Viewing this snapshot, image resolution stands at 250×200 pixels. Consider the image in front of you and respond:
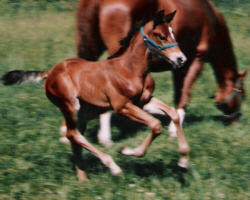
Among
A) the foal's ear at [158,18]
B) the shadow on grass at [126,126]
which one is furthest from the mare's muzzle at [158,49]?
the shadow on grass at [126,126]

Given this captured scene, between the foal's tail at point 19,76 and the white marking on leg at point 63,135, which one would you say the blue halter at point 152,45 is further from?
the white marking on leg at point 63,135

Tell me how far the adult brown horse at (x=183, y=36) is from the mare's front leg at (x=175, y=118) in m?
1.24

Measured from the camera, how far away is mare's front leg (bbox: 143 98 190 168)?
443 cm

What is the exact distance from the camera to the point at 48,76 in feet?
16.0

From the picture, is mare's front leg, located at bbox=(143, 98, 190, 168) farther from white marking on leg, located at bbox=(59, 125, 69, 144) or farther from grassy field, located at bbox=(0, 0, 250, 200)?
white marking on leg, located at bbox=(59, 125, 69, 144)

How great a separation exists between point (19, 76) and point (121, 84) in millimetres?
1224

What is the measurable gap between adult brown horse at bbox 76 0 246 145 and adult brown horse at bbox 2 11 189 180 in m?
1.08

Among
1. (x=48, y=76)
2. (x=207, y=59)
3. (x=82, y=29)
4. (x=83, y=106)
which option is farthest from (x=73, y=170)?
(x=207, y=59)

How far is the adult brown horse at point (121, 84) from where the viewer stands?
14.2 ft

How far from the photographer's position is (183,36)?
20.7 feet

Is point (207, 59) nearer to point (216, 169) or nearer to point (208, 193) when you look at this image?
point (216, 169)

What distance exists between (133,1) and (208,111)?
247 cm

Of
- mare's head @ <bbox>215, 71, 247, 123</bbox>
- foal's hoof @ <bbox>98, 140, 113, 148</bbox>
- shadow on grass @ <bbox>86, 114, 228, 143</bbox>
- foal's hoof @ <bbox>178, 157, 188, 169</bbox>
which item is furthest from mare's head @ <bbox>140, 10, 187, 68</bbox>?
mare's head @ <bbox>215, 71, 247, 123</bbox>

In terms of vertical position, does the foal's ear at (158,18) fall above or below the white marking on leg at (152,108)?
above
